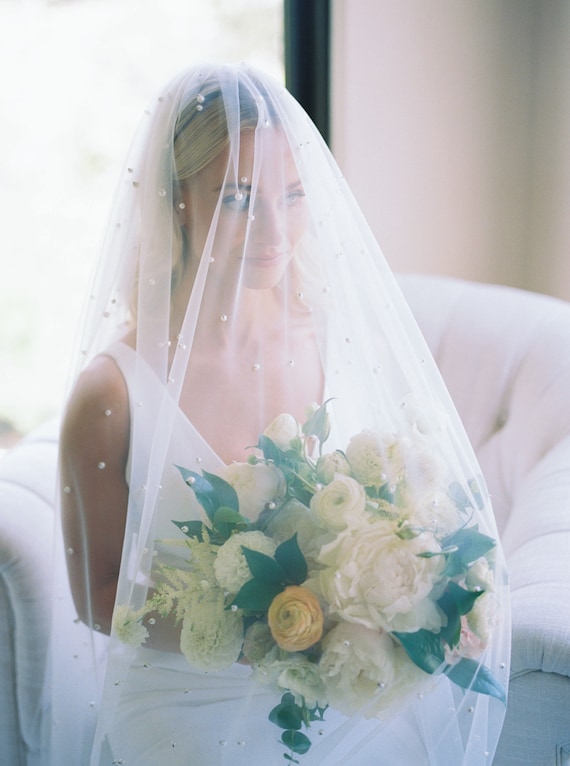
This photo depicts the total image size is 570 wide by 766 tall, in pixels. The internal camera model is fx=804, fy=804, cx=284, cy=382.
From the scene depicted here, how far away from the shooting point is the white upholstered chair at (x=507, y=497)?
1067mm

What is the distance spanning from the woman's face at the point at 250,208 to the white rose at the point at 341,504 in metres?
0.36

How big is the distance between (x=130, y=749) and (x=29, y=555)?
34 centimetres

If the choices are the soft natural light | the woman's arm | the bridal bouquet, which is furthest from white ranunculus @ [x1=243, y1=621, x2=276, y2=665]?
the soft natural light

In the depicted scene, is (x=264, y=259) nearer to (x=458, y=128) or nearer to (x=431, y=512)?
(x=431, y=512)

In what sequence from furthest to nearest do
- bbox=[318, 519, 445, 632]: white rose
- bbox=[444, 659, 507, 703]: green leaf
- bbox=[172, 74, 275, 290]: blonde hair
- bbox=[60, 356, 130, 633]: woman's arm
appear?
bbox=[60, 356, 130, 633]: woman's arm → bbox=[172, 74, 275, 290]: blonde hair → bbox=[444, 659, 507, 703]: green leaf → bbox=[318, 519, 445, 632]: white rose

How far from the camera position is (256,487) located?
95 centimetres

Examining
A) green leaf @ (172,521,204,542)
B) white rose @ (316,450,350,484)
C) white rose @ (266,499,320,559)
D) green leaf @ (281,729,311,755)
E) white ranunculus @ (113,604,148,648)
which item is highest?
white rose @ (316,450,350,484)

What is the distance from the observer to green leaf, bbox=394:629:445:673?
0.89 m

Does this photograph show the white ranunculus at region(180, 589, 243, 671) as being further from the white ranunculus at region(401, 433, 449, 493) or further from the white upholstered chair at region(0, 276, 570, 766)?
the white upholstered chair at region(0, 276, 570, 766)

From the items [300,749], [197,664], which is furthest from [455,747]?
[197,664]

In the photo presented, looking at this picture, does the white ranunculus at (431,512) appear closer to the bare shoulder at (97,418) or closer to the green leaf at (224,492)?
the green leaf at (224,492)

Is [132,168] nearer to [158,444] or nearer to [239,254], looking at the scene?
[239,254]

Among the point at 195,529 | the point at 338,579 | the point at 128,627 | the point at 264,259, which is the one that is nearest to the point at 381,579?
the point at 338,579

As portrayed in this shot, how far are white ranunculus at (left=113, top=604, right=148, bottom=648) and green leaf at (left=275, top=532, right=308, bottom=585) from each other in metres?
0.24
